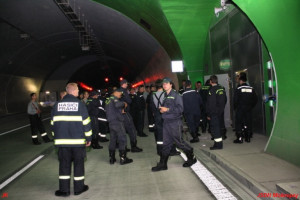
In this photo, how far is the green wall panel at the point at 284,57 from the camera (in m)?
5.51

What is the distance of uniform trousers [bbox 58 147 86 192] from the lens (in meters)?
5.21

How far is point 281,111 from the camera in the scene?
21.0ft

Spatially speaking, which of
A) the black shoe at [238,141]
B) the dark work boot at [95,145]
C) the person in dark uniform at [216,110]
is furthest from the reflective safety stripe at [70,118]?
the black shoe at [238,141]

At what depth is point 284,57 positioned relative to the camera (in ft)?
19.6

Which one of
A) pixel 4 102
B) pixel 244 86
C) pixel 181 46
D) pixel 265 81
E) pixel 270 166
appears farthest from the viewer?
pixel 4 102

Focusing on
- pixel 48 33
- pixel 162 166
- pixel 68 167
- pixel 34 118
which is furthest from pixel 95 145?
pixel 48 33

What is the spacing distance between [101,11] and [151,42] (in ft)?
13.4

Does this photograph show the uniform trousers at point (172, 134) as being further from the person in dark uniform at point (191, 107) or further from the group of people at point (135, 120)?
the person in dark uniform at point (191, 107)

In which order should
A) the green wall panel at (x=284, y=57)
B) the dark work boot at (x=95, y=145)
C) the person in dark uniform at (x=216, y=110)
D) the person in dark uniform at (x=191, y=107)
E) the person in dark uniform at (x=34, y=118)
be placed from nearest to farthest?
the green wall panel at (x=284, y=57)
the person in dark uniform at (x=216, y=110)
the person in dark uniform at (x=191, y=107)
the dark work boot at (x=95, y=145)
the person in dark uniform at (x=34, y=118)

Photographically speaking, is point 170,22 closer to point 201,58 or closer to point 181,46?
point 181,46

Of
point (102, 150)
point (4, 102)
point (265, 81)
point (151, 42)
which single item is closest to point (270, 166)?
point (265, 81)

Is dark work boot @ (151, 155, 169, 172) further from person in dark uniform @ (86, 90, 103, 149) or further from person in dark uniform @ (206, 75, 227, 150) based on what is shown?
person in dark uniform @ (86, 90, 103, 149)

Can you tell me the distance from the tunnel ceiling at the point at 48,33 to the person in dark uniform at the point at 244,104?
1015 cm

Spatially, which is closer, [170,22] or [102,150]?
[102,150]
